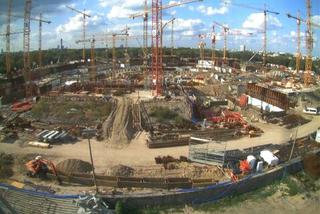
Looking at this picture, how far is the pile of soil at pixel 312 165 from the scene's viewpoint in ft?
73.8

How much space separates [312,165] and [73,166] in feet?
42.7

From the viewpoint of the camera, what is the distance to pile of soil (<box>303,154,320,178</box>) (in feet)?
73.8

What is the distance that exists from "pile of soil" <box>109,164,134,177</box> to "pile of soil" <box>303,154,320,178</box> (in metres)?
9.88

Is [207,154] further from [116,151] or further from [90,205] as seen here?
[90,205]

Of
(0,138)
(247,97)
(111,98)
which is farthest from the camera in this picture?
(247,97)

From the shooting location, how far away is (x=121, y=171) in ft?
64.2

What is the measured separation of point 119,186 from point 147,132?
9334 mm

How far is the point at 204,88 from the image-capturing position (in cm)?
4409

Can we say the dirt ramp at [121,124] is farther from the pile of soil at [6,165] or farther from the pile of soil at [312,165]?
the pile of soil at [312,165]

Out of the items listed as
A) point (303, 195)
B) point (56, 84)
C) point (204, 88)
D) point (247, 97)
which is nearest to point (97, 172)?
point (303, 195)

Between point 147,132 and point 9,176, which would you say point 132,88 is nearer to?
point 147,132

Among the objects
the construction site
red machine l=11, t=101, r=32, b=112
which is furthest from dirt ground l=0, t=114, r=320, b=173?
red machine l=11, t=101, r=32, b=112

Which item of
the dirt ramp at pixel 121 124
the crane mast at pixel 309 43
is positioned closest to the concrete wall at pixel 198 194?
the dirt ramp at pixel 121 124

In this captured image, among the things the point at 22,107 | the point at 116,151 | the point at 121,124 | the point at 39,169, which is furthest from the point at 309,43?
the point at 39,169
